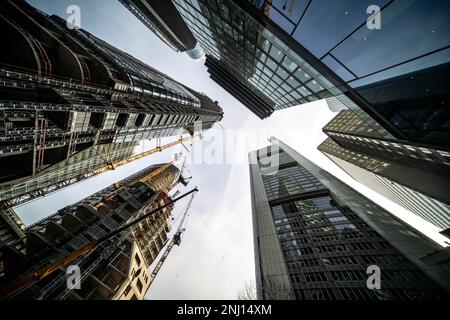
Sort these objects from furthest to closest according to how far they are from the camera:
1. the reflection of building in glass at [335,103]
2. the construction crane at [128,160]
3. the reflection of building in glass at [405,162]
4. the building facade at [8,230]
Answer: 1. the construction crane at [128,160]
2. the building facade at [8,230]
3. the reflection of building in glass at [335,103]
4. the reflection of building in glass at [405,162]

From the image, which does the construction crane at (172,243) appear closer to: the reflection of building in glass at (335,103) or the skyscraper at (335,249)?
the skyscraper at (335,249)

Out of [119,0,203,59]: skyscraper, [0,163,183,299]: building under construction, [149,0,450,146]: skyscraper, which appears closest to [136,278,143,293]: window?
[0,163,183,299]: building under construction

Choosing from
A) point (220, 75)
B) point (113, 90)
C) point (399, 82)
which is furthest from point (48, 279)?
point (220, 75)

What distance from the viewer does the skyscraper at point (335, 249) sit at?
2755 cm

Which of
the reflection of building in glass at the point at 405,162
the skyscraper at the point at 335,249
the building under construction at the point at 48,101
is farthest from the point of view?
the skyscraper at the point at 335,249

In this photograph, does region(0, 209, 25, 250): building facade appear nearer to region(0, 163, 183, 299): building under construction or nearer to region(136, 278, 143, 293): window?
region(0, 163, 183, 299): building under construction

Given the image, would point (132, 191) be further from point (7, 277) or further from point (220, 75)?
point (220, 75)

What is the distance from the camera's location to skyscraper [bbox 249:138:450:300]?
1085 inches

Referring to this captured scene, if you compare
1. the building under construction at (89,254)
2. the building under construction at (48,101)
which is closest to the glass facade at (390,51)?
the building under construction at (48,101)

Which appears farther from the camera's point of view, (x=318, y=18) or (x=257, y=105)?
(x=257, y=105)

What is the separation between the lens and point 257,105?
193 feet

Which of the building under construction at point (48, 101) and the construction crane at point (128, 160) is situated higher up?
the building under construction at point (48, 101)

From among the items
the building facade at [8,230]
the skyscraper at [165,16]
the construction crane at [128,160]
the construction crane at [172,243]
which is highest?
the skyscraper at [165,16]

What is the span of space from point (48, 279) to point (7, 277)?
4.30 m
